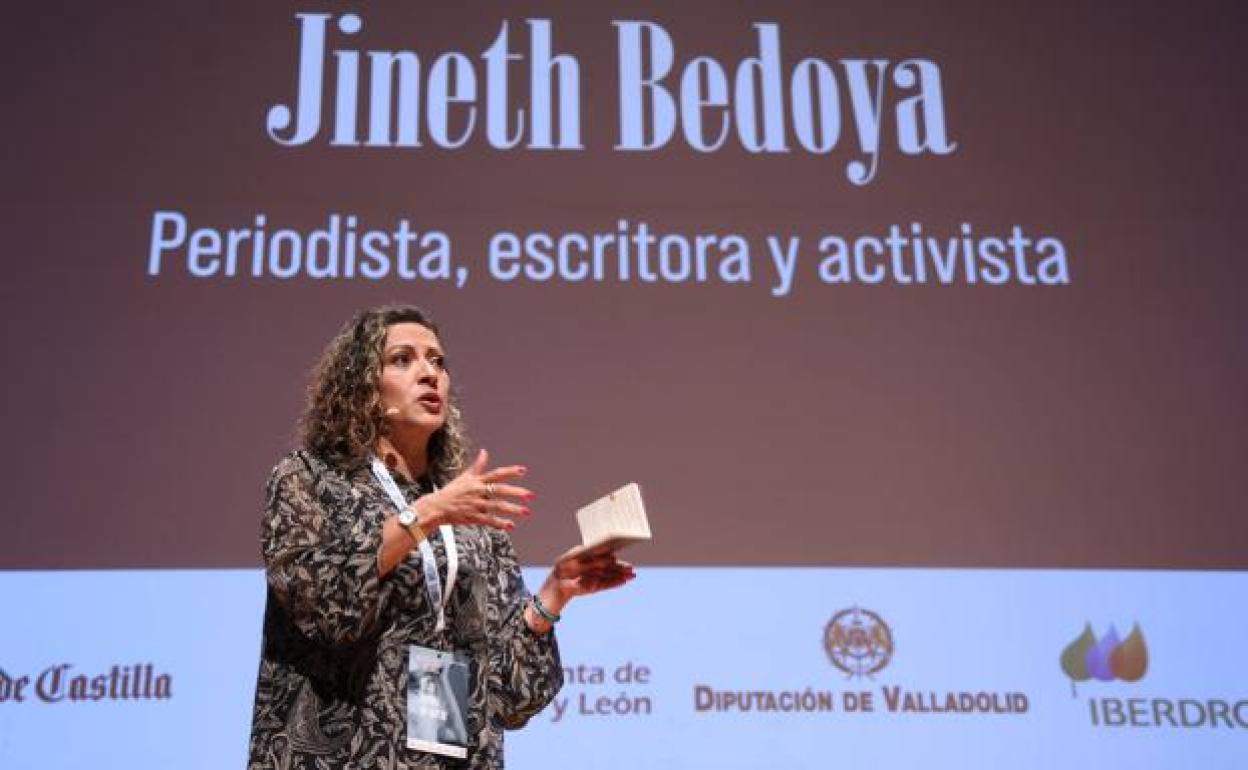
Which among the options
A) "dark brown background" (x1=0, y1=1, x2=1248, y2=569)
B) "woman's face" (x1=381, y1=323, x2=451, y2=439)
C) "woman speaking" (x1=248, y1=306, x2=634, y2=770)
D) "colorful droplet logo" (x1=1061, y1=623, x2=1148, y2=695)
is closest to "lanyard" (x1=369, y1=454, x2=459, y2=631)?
"woman speaking" (x1=248, y1=306, x2=634, y2=770)

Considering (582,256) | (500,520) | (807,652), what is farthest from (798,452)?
(500,520)

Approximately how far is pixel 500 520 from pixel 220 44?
8.09 feet

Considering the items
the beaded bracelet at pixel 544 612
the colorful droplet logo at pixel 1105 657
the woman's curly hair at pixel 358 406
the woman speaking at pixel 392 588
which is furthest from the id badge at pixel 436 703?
the colorful droplet logo at pixel 1105 657

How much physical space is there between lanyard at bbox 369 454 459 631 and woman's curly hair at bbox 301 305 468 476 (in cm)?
8

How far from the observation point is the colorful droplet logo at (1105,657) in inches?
123

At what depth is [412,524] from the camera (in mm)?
1686

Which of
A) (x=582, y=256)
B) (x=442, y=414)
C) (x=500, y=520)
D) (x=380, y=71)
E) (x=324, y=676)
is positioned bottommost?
(x=324, y=676)

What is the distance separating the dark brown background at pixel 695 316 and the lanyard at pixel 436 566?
1.31m

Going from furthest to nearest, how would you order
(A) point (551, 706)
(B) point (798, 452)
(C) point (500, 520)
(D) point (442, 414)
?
(B) point (798, 452)
(A) point (551, 706)
(D) point (442, 414)
(C) point (500, 520)

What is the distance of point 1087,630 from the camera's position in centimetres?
317

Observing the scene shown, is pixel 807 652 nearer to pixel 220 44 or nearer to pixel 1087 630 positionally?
pixel 1087 630

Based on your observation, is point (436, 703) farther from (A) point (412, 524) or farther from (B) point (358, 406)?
(B) point (358, 406)

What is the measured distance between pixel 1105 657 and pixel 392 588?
79.9 inches

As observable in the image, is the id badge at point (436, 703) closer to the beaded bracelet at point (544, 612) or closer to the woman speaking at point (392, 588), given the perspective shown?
the woman speaking at point (392, 588)
